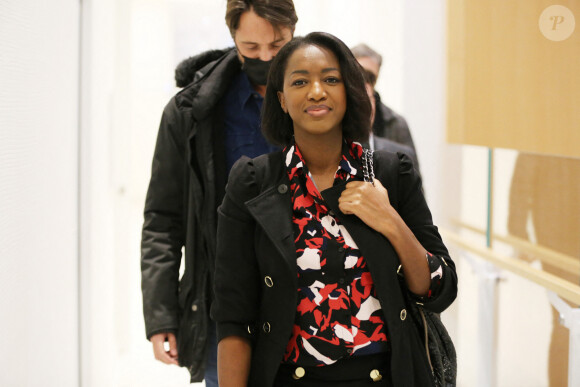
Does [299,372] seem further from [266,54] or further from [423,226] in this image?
[266,54]

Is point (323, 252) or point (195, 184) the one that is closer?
point (323, 252)

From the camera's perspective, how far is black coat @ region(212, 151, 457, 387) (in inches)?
46.1

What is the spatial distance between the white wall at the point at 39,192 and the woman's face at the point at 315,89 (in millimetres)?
961

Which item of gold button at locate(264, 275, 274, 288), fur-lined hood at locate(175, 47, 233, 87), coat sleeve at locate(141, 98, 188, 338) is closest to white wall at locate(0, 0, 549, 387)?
fur-lined hood at locate(175, 47, 233, 87)

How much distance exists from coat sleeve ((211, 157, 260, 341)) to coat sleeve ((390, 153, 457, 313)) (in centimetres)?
28

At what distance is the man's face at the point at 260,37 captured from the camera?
153cm

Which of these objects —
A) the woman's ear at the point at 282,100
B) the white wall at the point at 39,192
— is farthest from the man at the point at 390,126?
the white wall at the point at 39,192

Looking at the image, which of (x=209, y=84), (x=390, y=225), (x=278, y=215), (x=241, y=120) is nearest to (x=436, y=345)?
(x=390, y=225)

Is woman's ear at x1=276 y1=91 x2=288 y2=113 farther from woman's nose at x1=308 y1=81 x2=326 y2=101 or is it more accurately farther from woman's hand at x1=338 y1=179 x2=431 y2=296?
woman's hand at x1=338 y1=179 x2=431 y2=296

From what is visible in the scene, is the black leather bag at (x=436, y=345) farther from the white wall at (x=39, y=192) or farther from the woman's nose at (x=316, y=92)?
the white wall at (x=39, y=192)

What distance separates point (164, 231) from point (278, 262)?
0.70m

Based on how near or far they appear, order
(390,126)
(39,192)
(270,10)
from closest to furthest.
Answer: (270,10)
(390,126)
(39,192)

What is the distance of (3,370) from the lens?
1744 millimetres

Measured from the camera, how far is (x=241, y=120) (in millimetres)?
1686
